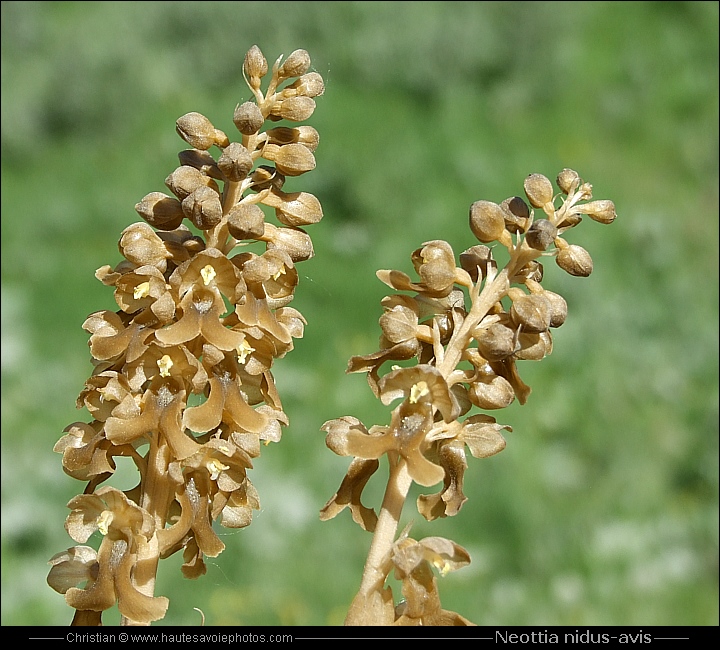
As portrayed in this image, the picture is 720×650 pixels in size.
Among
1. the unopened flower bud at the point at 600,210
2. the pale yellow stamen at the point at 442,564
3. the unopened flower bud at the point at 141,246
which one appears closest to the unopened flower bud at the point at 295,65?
the unopened flower bud at the point at 141,246

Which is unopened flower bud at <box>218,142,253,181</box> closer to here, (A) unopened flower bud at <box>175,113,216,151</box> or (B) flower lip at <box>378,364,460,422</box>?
(A) unopened flower bud at <box>175,113,216,151</box>

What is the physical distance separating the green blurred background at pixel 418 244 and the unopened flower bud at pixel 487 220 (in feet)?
5.07

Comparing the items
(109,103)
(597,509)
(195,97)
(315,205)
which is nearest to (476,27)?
(195,97)

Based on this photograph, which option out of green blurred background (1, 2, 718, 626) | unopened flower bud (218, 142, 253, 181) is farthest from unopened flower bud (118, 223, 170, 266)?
green blurred background (1, 2, 718, 626)

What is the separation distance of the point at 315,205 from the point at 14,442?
226cm

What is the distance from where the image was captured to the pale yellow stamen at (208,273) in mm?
992

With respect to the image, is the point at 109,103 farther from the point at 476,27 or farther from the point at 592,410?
the point at 592,410

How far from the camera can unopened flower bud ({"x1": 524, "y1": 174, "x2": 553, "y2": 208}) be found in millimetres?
1065

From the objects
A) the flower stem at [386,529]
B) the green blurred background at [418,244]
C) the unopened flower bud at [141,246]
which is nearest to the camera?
the flower stem at [386,529]

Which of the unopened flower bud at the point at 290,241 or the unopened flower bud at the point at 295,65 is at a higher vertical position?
the unopened flower bud at the point at 295,65

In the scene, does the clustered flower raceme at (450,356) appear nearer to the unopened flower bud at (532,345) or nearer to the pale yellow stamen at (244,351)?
the unopened flower bud at (532,345)

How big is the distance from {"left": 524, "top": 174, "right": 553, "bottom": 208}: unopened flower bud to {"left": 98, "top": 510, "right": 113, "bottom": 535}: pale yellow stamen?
A: 554 millimetres

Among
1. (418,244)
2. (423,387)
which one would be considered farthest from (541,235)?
(418,244)
